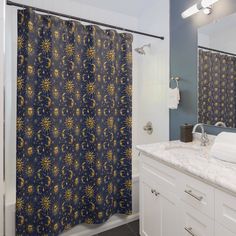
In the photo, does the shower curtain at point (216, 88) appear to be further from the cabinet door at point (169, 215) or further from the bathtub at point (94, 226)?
the bathtub at point (94, 226)

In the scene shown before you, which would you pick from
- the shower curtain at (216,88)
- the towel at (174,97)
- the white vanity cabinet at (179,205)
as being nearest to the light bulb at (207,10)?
the shower curtain at (216,88)

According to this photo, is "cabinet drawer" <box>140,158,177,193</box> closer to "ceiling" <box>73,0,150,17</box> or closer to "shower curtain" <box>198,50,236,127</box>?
"shower curtain" <box>198,50,236,127</box>

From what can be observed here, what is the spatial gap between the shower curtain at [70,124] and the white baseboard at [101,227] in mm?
81

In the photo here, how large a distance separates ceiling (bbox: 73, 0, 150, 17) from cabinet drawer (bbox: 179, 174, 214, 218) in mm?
2041

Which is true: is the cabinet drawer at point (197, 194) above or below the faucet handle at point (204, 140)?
below

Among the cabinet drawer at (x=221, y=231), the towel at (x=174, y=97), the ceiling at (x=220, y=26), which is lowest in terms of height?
the cabinet drawer at (x=221, y=231)

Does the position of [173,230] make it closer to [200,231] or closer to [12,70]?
[200,231]

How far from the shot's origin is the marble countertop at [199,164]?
0.83 metres

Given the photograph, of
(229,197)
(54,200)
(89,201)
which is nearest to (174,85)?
(229,197)

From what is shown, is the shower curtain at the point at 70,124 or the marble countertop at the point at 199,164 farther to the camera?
the shower curtain at the point at 70,124

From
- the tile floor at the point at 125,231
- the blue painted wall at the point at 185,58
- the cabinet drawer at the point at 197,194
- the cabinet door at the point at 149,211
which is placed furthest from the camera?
the tile floor at the point at 125,231

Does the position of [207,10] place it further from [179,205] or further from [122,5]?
[179,205]

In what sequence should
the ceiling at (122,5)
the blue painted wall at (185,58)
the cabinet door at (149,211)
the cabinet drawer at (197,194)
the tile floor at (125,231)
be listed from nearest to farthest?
the cabinet drawer at (197,194)
the cabinet door at (149,211)
the blue painted wall at (185,58)
the tile floor at (125,231)
the ceiling at (122,5)

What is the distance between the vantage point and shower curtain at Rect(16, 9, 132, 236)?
1.45 m
